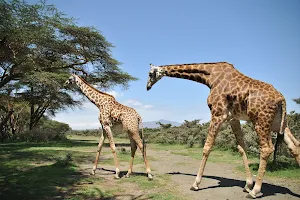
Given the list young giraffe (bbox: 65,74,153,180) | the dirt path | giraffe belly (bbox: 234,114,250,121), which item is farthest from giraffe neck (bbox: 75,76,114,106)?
giraffe belly (bbox: 234,114,250,121)

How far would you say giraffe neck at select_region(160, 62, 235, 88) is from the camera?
6.89 meters

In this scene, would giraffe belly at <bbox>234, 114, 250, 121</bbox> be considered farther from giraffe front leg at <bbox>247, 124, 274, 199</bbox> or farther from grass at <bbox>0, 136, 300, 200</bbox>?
grass at <bbox>0, 136, 300, 200</bbox>

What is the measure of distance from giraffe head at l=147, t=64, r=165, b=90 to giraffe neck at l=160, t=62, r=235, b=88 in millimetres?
107

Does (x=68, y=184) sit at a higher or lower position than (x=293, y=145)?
lower

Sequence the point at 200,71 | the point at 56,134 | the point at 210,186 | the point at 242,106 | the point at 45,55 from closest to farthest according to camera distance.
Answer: the point at 242,106 < the point at 210,186 < the point at 200,71 < the point at 45,55 < the point at 56,134

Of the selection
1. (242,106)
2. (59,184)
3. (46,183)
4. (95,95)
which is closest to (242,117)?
(242,106)

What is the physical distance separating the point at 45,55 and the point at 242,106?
56.5 ft

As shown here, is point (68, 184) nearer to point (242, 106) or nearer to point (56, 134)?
point (242, 106)

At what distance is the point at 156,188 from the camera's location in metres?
6.64

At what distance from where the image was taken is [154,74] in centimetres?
789

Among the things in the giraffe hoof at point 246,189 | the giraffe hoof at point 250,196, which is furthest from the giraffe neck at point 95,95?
the giraffe hoof at point 250,196

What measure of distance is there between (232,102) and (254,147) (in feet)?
22.0

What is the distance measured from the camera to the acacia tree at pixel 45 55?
11.5 meters

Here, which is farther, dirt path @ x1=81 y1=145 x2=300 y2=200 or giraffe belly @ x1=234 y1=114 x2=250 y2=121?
giraffe belly @ x1=234 y1=114 x2=250 y2=121
